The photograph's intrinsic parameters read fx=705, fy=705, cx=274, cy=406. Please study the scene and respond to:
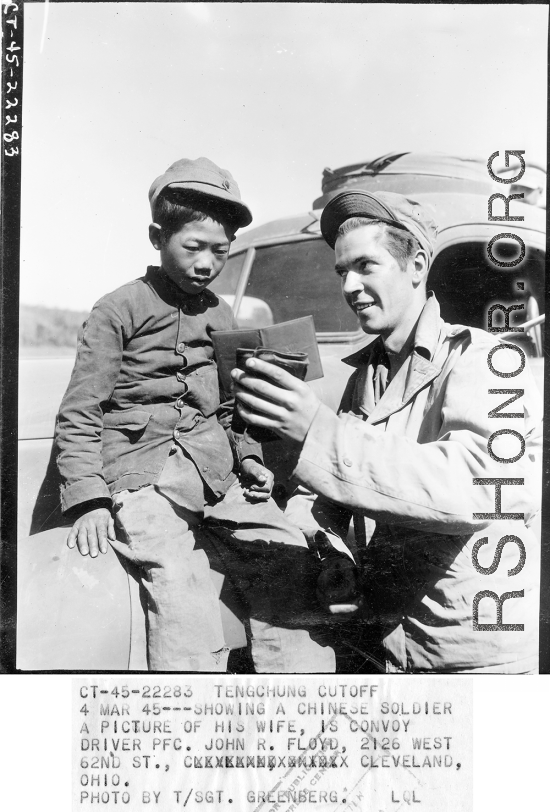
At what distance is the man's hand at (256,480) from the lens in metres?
2.30

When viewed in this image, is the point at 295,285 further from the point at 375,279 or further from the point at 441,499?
the point at 441,499

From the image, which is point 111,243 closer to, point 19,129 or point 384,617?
point 19,129

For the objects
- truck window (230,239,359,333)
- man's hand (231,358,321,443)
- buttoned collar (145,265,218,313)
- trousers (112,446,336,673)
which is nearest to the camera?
man's hand (231,358,321,443)

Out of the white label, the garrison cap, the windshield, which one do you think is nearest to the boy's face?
the windshield

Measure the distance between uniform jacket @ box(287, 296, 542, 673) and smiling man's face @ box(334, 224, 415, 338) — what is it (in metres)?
0.09

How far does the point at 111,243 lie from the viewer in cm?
245

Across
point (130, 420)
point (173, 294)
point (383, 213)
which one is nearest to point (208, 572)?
point (130, 420)

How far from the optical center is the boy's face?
2285 millimetres

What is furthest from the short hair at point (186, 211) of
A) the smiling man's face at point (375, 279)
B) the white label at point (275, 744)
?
the white label at point (275, 744)

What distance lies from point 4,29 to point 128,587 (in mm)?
1985

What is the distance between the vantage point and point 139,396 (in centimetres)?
230

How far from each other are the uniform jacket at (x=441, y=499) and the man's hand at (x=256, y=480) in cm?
13

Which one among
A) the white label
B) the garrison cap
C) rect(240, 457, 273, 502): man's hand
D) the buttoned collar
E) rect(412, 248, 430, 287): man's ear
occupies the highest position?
the garrison cap

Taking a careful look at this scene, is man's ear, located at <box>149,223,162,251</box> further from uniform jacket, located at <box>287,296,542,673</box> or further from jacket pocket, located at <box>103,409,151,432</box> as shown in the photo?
uniform jacket, located at <box>287,296,542,673</box>
